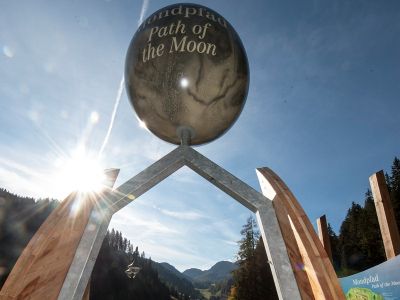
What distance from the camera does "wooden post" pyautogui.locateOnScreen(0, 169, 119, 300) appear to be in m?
2.61

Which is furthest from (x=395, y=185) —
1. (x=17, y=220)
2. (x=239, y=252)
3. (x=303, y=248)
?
(x=17, y=220)

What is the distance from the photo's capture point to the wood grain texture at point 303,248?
274cm

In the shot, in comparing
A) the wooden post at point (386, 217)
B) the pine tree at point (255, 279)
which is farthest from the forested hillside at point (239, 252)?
the wooden post at point (386, 217)

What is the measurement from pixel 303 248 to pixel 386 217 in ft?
17.3

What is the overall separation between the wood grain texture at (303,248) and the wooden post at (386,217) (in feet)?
16.0

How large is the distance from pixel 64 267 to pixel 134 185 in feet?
3.37

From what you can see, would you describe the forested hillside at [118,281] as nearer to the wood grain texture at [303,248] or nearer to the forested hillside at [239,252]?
the forested hillside at [239,252]

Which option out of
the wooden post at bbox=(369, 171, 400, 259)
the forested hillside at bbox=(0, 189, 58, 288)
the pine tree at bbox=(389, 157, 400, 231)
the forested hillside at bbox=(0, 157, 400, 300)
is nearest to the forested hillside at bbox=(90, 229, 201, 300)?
the forested hillside at bbox=(0, 157, 400, 300)

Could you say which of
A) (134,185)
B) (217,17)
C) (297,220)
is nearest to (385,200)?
(297,220)

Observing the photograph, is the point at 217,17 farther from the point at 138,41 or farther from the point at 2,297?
the point at 2,297

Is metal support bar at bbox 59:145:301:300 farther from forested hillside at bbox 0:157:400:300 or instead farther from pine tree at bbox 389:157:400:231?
pine tree at bbox 389:157:400:231

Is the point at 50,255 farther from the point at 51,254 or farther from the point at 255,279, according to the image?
the point at 255,279

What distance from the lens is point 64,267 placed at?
8.98 ft

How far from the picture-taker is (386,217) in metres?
7.09
